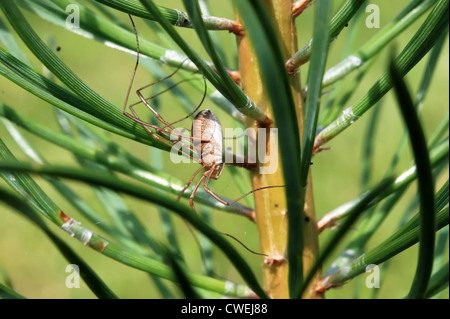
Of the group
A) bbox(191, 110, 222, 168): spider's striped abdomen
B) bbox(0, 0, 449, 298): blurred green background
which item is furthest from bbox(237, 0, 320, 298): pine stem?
bbox(0, 0, 449, 298): blurred green background

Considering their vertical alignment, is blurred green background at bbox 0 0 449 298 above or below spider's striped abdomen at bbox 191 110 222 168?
above

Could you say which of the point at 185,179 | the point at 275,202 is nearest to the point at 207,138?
the point at 275,202

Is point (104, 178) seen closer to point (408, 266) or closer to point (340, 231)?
point (340, 231)

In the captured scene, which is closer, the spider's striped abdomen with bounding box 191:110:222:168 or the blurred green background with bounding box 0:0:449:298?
the spider's striped abdomen with bounding box 191:110:222:168

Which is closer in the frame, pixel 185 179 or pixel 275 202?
pixel 275 202

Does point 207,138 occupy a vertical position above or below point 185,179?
below

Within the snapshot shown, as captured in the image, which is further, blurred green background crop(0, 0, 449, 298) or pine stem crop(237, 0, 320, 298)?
blurred green background crop(0, 0, 449, 298)

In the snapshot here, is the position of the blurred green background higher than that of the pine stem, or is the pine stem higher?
the blurred green background

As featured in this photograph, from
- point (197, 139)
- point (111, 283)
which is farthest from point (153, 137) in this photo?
point (111, 283)

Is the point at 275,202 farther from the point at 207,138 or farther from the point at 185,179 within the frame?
the point at 185,179

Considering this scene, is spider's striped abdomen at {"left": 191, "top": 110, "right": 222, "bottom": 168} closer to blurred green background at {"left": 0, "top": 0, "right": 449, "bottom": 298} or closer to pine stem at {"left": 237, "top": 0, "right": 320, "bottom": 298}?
pine stem at {"left": 237, "top": 0, "right": 320, "bottom": 298}
